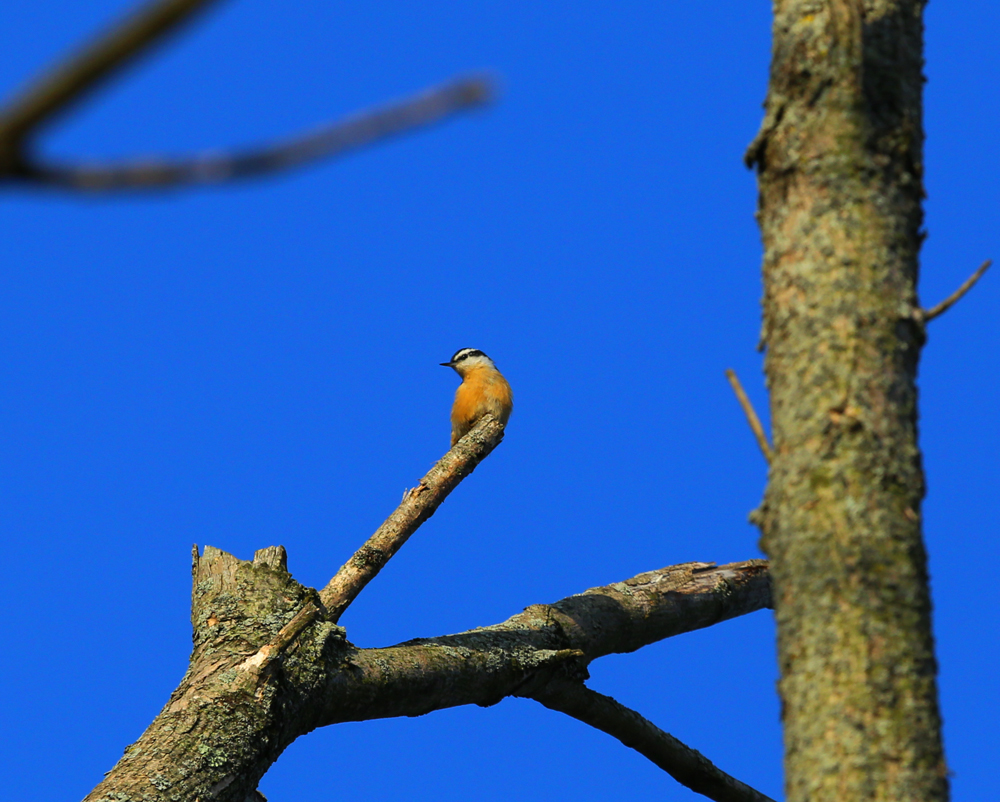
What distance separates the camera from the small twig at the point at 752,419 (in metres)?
2.37

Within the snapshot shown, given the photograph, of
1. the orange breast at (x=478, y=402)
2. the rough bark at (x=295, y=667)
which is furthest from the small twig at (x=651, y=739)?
the orange breast at (x=478, y=402)

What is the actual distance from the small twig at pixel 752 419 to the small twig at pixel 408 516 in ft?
8.63

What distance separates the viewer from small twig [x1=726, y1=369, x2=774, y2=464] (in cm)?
237

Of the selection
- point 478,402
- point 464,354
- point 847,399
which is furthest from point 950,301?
point 464,354

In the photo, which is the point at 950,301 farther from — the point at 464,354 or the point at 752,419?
the point at 464,354

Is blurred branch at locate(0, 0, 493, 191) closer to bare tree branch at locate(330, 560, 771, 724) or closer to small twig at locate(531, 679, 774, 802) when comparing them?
bare tree branch at locate(330, 560, 771, 724)

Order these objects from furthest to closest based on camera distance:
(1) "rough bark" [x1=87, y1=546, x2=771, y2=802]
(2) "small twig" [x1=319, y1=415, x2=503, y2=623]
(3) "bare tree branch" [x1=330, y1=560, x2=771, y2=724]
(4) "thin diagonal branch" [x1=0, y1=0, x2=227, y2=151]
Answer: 1. (2) "small twig" [x1=319, y1=415, x2=503, y2=623]
2. (3) "bare tree branch" [x1=330, y1=560, x2=771, y2=724]
3. (1) "rough bark" [x1=87, y1=546, x2=771, y2=802]
4. (4) "thin diagonal branch" [x1=0, y1=0, x2=227, y2=151]

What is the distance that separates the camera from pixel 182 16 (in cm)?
71

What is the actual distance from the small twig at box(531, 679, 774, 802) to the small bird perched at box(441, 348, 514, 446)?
4.00 meters

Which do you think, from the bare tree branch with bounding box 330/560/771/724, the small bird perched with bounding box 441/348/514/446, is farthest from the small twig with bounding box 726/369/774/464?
the small bird perched with bounding box 441/348/514/446

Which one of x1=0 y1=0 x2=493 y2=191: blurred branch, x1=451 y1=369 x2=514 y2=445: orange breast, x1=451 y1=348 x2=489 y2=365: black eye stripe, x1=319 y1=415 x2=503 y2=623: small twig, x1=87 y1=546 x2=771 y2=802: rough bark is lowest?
x1=0 y1=0 x2=493 y2=191: blurred branch

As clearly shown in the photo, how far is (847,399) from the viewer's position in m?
2.21

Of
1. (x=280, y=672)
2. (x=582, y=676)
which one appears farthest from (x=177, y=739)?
(x=582, y=676)

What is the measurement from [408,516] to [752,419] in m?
2.96
